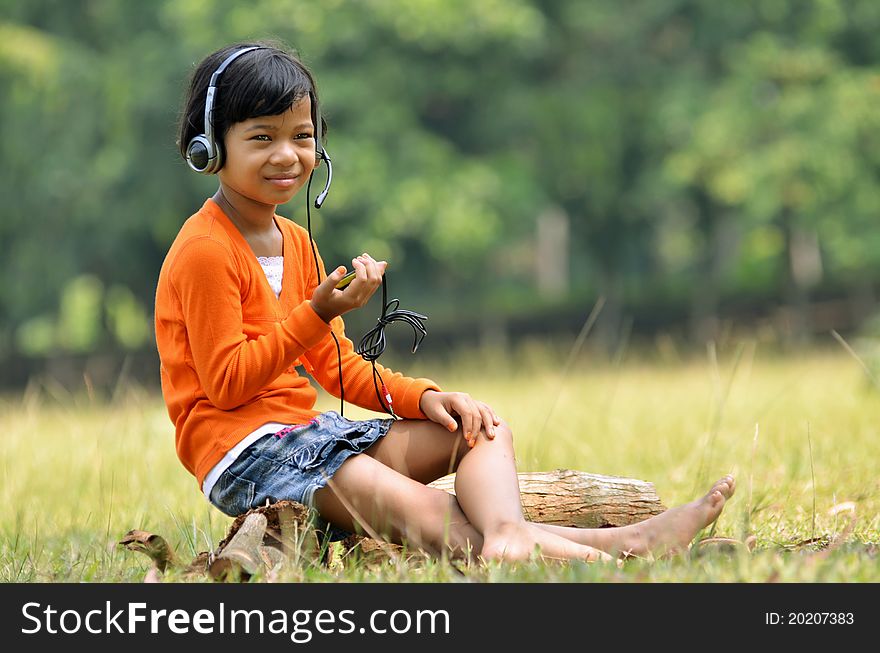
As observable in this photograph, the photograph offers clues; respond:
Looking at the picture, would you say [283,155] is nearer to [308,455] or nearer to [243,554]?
[308,455]

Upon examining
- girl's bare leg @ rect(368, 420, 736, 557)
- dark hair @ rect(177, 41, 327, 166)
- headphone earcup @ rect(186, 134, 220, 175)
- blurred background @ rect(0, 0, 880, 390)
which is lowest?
girl's bare leg @ rect(368, 420, 736, 557)

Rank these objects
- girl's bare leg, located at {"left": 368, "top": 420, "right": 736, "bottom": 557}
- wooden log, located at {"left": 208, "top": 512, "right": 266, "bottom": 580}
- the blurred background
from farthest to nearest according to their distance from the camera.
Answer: the blurred background, girl's bare leg, located at {"left": 368, "top": 420, "right": 736, "bottom": 557}, wooden log, located at {"left": 208, "top": 512, "right": 266, "bottom": 580}

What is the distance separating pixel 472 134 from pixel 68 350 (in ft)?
22.3

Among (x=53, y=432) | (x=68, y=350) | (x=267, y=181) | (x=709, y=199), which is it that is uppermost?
(x=709, y=199)

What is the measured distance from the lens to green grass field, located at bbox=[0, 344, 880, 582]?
2.94m

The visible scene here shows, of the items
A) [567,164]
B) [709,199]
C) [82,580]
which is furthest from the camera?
[709,199]

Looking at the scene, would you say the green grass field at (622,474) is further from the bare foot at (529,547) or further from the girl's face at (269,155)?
the girl's face at (269,155)

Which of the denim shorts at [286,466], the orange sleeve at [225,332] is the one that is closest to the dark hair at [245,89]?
the orange sleeve at [225,332]

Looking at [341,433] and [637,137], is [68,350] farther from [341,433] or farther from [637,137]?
[341,433]

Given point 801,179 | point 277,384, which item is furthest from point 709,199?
point 277,384

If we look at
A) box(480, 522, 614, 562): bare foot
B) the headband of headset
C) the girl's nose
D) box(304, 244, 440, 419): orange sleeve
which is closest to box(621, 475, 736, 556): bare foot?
box(480, 522, 614, 562): bare foot

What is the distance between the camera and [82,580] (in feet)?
10.3

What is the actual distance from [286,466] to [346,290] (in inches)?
19.4

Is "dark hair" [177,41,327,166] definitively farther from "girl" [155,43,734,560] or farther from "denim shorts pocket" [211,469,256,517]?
"denim shorts pocket" [211,469,256,517]
